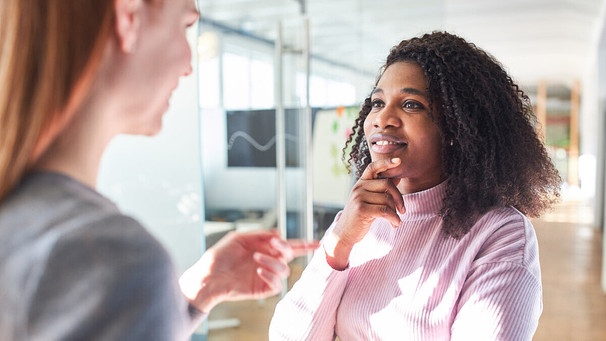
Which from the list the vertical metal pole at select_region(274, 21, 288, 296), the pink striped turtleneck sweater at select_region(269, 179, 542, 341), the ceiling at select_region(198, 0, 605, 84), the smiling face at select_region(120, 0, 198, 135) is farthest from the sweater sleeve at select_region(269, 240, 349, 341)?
the vertical metal pole at select_region(274, 21, 288, 296)

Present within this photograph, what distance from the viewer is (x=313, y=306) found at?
1.01 m

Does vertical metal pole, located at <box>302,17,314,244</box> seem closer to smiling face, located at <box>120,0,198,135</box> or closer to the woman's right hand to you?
the woman's right hand

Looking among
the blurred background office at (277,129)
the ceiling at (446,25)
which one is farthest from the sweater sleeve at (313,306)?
the ceiling at (446,25)

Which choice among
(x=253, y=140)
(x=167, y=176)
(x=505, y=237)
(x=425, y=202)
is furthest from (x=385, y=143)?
(x=253, y=140)

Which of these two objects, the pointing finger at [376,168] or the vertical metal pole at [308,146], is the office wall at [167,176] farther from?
the vertical metal pole at [308,146]

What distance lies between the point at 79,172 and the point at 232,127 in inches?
87.3

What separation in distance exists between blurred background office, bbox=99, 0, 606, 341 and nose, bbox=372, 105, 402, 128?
21 cm

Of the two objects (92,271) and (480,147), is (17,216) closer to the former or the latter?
(92,271)

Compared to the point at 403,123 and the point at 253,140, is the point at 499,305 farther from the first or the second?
the point at 253,140

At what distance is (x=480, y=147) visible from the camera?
3.27 ft

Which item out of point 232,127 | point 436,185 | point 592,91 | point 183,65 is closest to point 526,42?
point 592,91

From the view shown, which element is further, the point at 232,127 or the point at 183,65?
the point at 232,127

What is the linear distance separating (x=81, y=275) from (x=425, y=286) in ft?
2.37

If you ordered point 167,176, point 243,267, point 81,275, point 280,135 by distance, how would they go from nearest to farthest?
point 81,275 → point 243,267 → point 167,176 → point 280,135
